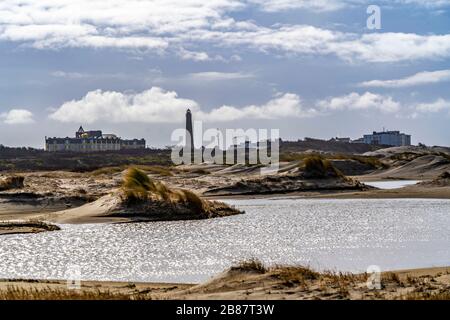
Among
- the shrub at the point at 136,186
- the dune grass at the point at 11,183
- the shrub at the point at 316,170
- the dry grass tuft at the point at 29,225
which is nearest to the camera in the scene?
the dry grass tuft at the point at 29,225

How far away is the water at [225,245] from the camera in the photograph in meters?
20.3

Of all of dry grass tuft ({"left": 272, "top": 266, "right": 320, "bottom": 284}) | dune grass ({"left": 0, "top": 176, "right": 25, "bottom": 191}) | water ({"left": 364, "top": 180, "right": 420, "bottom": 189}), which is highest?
dune grass ({"left": 0, "top": 176, "right": 25, "bottom": 191})

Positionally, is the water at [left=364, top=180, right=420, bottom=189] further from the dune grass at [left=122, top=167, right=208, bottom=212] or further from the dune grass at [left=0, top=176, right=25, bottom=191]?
the dune grass at [left=0, top=176, right=25, bottom=191]

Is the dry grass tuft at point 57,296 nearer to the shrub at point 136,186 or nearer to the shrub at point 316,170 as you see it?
the shrub at point 136,186

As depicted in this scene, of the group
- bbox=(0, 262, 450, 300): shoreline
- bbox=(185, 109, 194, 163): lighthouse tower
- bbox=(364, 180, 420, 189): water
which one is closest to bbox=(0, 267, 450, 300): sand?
bbox=(0, 262, 450, 300): shoreline

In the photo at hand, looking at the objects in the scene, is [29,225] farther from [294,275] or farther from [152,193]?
[294,275]

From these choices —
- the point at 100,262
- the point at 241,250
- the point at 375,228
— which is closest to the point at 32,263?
the point at 100,262

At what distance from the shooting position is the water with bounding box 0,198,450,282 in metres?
20.3

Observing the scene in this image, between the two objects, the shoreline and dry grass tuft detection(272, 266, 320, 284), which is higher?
dry grass tuft detection(272, 266, 320, 284)

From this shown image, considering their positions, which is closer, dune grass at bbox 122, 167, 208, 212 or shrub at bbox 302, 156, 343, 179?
dune grass at bbox 122, 167, 208, 212

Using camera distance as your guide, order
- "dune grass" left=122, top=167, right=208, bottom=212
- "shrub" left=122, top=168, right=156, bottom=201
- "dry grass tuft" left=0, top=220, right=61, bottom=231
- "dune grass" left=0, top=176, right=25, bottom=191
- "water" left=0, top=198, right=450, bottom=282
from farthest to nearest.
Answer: "dune grass" left=0, top=176, right=25, bottom=191, "dune grass" left=122, top=167, right=208, bottom=212, "shrub" left=122, top=168, right=156, bottom=201, "dry grass tuft" left=0, top=220, right=61, bottom=231, "water" left=0, top=198, right=450, bottom=282

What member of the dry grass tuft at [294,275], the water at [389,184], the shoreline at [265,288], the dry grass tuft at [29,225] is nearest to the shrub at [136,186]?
the dry grass tuft at [29,225]

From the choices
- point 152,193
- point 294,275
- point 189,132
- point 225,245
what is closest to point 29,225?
point 152,193
